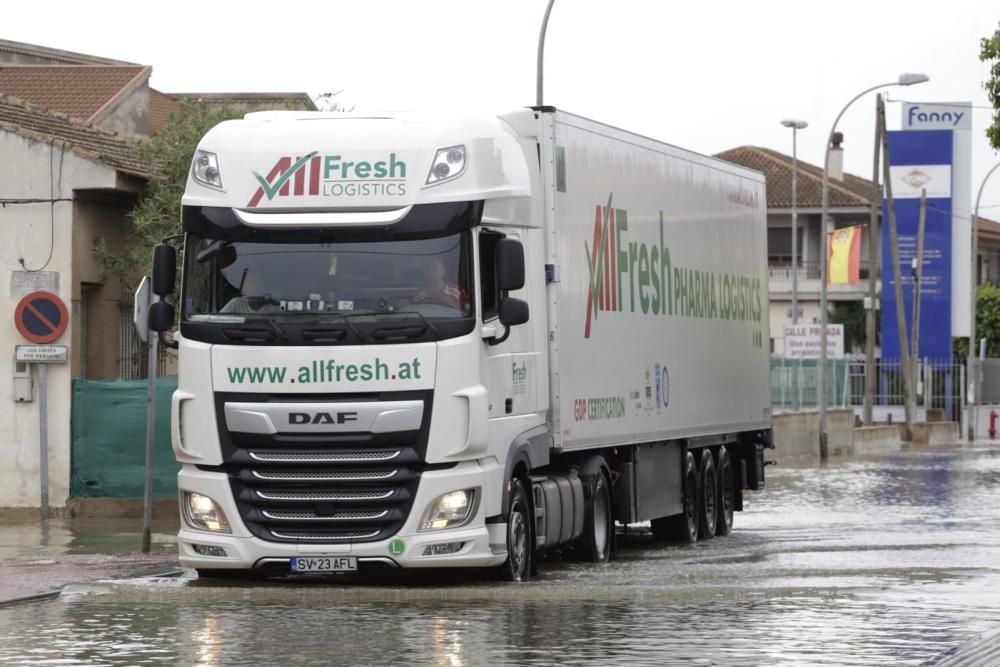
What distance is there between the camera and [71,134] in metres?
25.9

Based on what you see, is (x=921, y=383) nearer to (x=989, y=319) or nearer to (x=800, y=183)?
(x=989, y=319)

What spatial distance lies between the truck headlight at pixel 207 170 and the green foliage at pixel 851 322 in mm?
71955

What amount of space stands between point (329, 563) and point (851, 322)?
7326cm

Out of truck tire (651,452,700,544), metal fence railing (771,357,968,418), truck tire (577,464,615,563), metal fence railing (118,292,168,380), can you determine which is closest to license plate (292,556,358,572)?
truck tire (577,464,615,563)

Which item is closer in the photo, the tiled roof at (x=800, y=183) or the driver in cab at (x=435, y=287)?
the driver in cab at (x=435, y=287)

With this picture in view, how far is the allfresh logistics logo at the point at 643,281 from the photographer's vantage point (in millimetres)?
18672

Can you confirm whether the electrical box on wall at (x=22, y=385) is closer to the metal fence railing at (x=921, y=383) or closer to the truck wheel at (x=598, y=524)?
the truck wheel at (x=598, y=524)

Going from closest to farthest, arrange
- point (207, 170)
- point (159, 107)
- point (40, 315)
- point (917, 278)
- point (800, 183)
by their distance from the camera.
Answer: point (207, 170) → point (40, 315) → point (159, 107) → point (917, 278) → point (800, 183)

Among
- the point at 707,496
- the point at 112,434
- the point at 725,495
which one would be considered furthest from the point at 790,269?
the point at 112,434

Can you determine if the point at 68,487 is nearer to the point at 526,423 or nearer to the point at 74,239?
the point at 74,239

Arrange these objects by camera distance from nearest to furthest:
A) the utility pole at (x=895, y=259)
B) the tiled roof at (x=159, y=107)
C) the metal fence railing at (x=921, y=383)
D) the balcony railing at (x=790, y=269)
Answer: the tiled roof at (x=159, y=107) → the utility pole at (x=895, y=259) → the metal fence railing at (x=921, y=383) → the balcony railing at (x=790, y=269)

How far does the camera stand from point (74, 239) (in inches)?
964

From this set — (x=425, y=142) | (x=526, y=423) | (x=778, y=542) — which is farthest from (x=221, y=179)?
(x=778, y=542)

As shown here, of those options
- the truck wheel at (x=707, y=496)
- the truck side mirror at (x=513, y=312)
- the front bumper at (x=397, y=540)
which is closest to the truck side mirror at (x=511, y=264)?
the truck side mirror at (x=513, y=312)
